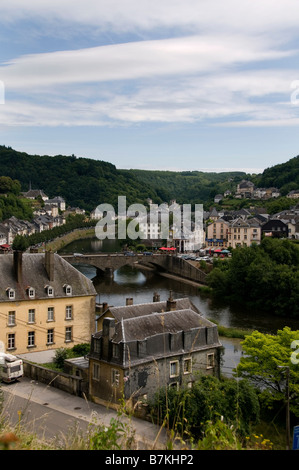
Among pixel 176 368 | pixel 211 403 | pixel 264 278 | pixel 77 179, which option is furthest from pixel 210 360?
pixel 77 179

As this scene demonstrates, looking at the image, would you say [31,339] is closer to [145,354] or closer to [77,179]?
[145,354]

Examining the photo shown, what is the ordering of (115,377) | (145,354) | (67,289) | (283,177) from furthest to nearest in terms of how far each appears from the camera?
(283,177)
(67,289)
(145,354)
(115,377)

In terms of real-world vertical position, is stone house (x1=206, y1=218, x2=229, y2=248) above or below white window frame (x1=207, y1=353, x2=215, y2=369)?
above

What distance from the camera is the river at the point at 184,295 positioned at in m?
34.1

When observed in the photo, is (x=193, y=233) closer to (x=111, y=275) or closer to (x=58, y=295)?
(x=111, y=275)

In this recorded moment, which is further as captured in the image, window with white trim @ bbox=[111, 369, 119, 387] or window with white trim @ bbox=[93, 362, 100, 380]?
window with white trim @ bbox=[93, 362, 100, 380]

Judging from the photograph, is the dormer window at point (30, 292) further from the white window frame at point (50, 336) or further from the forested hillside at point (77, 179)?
the forested hillside at point (77, 179)

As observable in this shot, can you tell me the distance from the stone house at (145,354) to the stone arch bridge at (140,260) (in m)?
37.8

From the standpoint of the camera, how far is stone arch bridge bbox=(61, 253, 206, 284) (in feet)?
201

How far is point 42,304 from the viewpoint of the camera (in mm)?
26125

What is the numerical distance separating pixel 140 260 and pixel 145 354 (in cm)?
4634

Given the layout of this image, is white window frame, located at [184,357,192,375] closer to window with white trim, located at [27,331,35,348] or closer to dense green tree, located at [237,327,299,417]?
dense green tree, located at [237,327,299,417]

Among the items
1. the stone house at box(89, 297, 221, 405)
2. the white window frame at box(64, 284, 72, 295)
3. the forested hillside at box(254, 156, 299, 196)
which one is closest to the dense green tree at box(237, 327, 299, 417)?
the stone house at box(89, 297, 221, 405)

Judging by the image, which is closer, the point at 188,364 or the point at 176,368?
the point at 176,368
